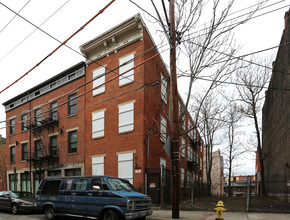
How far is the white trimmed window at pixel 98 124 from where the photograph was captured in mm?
19578

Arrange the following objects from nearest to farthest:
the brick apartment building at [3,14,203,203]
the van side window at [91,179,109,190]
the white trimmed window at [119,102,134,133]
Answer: the van side window at [91,179,109,190], the brick apartment building at [3,14,203,203], the white trimmed window at [119,102,134,133]

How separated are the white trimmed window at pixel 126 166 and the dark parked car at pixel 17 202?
5765 mm

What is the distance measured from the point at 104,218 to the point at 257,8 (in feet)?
35.8

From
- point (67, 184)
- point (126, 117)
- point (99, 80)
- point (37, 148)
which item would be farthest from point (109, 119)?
point (37, 148)

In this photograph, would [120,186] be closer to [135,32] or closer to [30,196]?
[30,196]

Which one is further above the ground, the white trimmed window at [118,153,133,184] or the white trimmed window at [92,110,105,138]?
the white trimmed window at [92,110,105,138]

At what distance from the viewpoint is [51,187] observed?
11.5 metres

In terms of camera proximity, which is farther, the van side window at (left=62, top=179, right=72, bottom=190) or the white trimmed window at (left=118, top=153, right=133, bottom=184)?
the white trimmed window at (left=118, top=153, right=133, bottom=184)

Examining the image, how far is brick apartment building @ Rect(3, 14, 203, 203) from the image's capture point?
17.4 meters

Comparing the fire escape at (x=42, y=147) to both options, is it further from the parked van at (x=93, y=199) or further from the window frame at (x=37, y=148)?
the parked van at (x=93, y=199)

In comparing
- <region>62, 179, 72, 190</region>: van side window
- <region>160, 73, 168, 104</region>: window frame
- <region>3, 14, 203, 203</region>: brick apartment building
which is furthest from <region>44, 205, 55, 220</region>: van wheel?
<region>160, 73, 168, 104</region>: window frame

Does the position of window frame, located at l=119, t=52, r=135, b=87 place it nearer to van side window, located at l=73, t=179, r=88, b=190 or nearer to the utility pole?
the utility pole

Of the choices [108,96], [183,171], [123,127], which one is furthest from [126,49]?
[183,171]

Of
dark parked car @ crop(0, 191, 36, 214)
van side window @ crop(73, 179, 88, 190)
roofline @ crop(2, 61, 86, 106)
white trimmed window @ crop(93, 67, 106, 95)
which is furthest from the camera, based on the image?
roofline @ crop(2, 61, 86, 106)
